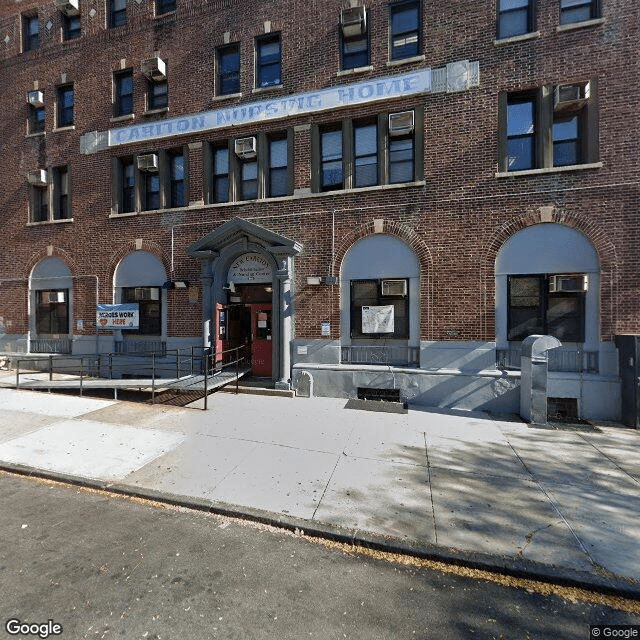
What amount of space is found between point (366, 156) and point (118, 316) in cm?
1007

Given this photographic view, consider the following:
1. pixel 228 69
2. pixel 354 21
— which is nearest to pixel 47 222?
pixel 228 69

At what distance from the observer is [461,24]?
30.4 ft

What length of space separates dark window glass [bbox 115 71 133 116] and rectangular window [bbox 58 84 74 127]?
2.34 metres

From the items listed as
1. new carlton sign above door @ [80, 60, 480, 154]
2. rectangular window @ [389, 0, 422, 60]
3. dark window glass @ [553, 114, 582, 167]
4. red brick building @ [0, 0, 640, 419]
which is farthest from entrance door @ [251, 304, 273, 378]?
dark window glass @ [553, 114, 582, 167]

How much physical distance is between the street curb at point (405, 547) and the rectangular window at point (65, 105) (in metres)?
14.9

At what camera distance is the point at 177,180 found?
38.8 feet

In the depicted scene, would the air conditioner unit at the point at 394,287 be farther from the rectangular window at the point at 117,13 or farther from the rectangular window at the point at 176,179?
the rectangular window at the point at 117,13

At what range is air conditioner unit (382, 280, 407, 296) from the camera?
951 cm

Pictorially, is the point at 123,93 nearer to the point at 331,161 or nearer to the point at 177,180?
the point at 177,180

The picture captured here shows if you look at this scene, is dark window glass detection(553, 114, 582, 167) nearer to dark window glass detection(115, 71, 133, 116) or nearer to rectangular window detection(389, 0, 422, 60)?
rectangular window detection(389, 0, 422, 60)

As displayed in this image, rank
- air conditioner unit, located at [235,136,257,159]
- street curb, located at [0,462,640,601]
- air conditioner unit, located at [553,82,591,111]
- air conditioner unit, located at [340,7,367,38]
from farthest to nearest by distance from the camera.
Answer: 1. air conditioner unit, located at [235,136,257,159]
2. air conditioner unit, located at [340,7,367,38]
3. air conditioner unit, located at [553,82,591,111]
4. street curb, located at [0,462,640,601]

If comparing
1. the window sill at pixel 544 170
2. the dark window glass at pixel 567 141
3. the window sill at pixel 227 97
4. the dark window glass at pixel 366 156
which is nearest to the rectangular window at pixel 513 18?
the dark window glass at pixel 567 141

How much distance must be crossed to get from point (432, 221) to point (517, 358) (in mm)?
4324

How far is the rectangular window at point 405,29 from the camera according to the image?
32.0ft
